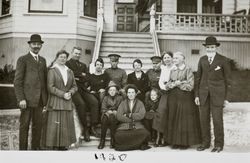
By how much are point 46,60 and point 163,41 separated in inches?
57.2

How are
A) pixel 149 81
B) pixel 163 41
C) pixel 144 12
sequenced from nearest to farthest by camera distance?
1. pixel 149 81
2. pixel 163 41
3. pixel 144 12

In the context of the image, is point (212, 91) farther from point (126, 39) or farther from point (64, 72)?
point (126, 39)

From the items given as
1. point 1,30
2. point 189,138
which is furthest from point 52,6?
point 189,138

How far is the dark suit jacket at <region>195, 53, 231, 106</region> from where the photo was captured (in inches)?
115

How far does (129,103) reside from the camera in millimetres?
3055

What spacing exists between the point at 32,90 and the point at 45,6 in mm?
984

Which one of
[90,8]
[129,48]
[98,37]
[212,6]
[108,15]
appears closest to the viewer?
[129,48]

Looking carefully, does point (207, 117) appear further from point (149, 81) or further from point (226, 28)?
point (226, 28)

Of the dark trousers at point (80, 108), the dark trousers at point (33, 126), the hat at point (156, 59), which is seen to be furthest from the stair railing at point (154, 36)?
the dark trousers at point (33, 126)

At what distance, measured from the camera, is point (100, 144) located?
301cm

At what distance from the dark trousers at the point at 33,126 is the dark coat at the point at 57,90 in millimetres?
107

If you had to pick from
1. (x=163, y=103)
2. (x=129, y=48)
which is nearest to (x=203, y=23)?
(x=129, y=48)

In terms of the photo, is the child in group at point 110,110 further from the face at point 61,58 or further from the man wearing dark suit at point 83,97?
the face at point 61,58

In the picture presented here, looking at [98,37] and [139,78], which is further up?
[98,37]
